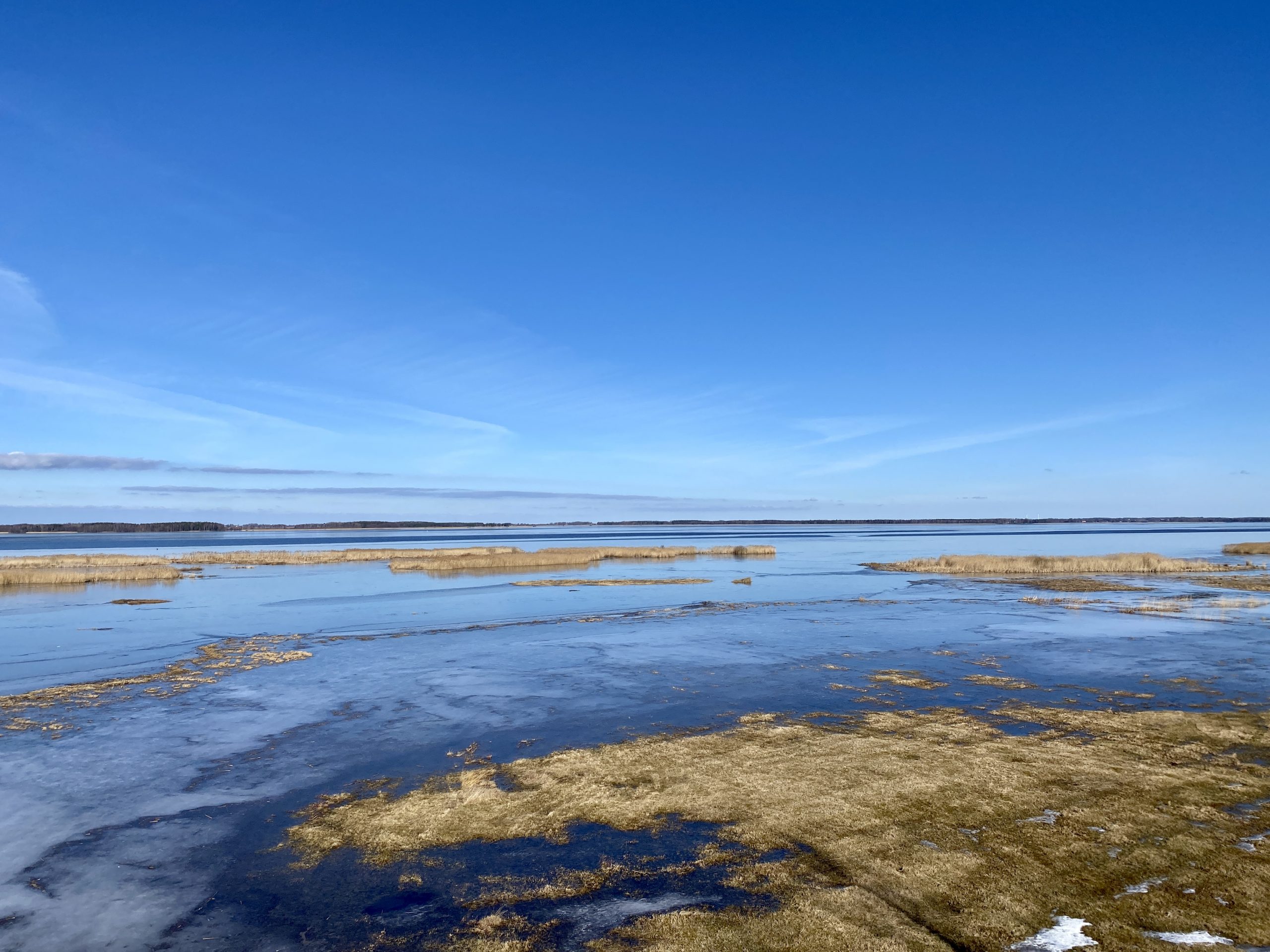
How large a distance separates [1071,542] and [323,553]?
9962 centimetres

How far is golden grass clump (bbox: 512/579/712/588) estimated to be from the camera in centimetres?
4453

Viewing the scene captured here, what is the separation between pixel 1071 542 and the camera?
369ft

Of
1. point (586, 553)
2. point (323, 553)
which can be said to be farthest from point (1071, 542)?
point (323, 553)

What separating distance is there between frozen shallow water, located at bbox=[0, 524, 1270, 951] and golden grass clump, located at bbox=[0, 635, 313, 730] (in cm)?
59

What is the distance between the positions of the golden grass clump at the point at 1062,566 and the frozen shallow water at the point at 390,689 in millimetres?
10929

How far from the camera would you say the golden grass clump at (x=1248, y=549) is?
69631mm

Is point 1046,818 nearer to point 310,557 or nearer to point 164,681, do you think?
point 164,681

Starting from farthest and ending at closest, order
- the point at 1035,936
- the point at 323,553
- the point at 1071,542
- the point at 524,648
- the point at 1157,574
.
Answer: the point at 1071,542 → the point at 323,553 → the point at 1157,574 → the point at 524,648 → the point at 1035,936

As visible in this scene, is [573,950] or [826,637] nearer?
[573,950]

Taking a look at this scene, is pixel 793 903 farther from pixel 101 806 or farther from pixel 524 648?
pixel 524 648

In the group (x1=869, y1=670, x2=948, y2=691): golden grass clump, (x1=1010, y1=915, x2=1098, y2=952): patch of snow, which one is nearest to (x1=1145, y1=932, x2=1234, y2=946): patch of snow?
(x1=1010, y1=915, x2=1098, y2=952): patch of snow

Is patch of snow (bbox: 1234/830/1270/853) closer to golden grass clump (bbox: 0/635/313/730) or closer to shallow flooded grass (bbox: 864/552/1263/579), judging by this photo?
golden grass clump (bbox: 0/635/313/730)

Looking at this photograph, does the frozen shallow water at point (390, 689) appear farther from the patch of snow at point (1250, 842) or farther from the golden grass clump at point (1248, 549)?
the golden grass clump at point (1248, 549)

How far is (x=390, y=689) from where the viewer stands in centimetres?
1728
